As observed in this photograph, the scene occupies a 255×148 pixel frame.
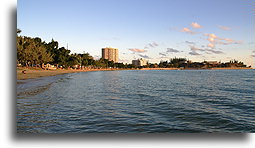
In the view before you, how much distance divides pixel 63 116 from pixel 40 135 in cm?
257

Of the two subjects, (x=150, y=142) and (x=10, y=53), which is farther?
(x=10, y=53)

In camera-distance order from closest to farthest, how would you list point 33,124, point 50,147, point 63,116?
point 50,147 → point 33,124 → point 63,116

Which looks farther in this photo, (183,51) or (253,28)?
(183,51)

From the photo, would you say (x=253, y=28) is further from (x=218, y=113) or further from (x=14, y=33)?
(x=14, y=33)

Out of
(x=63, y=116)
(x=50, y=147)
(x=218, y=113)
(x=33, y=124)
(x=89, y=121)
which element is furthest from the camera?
(x=218, y=113)

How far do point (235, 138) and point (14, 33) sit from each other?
766 cm

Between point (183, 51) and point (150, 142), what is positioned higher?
point (183, 51)

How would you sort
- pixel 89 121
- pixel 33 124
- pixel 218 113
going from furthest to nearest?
pixel 218 113 < pixel 89 121 < pixel 33 124

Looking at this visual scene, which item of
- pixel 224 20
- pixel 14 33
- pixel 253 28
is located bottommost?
pixel 14 33

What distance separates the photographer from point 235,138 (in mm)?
5641
